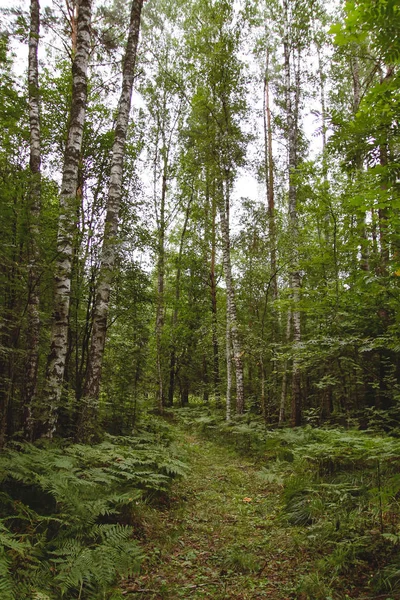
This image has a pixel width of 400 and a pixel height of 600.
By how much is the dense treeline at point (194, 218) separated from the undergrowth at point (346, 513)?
6.08ft

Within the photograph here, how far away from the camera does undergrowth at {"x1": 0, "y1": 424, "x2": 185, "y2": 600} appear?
2.64 meters

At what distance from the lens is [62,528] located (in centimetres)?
335

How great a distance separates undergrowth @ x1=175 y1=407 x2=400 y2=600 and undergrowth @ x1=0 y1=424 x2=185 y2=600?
174 cm

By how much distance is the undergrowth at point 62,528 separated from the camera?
2.64 meters

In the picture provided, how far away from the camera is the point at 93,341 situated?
713cm

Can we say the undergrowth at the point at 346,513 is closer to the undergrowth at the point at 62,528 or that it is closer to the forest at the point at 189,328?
the forest at the point at 189,328

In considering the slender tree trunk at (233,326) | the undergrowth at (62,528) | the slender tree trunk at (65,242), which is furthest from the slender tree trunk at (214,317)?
the undergrowth at (62,528)

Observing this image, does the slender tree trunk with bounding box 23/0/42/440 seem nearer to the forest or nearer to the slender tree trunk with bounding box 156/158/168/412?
the forest

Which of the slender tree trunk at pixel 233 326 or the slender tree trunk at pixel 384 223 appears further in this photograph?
the slender tree trunk at pixel 233 326

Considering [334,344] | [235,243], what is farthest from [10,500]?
[235,243]

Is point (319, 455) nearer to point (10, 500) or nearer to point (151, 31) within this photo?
point (10, 500)

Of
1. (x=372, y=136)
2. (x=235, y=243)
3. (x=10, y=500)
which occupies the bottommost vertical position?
(x=10, y=500)

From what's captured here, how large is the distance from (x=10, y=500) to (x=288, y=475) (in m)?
4.59

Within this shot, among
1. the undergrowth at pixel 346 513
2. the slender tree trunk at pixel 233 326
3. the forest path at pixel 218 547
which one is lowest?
the forest path at pixel 218 547
